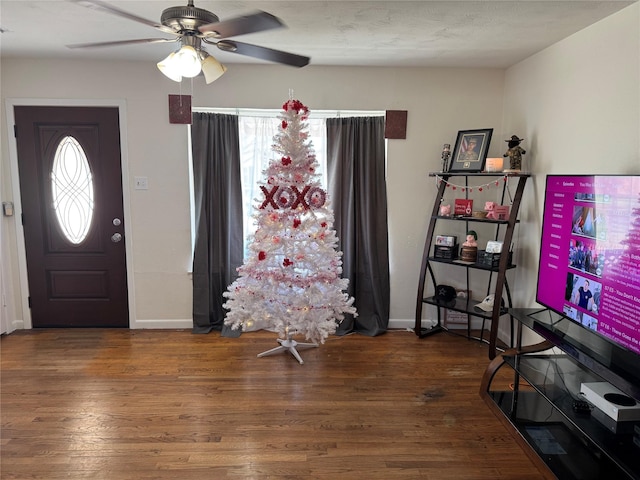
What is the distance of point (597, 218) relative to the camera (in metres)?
2.18

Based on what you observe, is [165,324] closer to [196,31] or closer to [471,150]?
[196,31]

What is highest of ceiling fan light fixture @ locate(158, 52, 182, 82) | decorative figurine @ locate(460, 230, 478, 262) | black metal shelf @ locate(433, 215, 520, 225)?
ceiling fan light fixture @ locate(158, 52, 182, 82)

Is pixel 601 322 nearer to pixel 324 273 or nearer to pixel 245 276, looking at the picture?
pixel 324 273

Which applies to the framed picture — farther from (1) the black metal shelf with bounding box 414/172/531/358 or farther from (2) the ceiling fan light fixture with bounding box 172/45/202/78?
(2) the ceiling fan light fixture with bounding box 172/45/202/78

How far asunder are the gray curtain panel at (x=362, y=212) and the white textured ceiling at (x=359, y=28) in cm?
67

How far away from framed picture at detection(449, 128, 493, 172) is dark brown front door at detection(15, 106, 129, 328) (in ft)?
10.2

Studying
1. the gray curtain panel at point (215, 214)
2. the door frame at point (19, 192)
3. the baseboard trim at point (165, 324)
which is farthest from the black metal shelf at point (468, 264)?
the door frame at point (19, 192)

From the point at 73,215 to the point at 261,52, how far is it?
274 cm

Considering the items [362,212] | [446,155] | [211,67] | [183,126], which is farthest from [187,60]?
[446,155]

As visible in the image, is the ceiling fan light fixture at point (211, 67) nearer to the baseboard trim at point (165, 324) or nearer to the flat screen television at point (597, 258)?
the flat screen television at point (597, 258)

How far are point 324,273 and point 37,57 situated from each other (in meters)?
3.14

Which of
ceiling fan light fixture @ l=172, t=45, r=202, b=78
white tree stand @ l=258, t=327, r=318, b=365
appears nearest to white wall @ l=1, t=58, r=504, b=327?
white tree stand @ l=258, t=327, r=318, b=365

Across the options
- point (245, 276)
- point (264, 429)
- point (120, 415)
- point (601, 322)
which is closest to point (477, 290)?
point (601, 322)

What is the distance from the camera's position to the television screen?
1.97 metres
